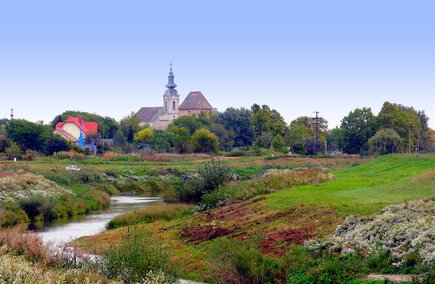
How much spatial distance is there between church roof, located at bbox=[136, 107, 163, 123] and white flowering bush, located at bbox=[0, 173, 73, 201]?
427 ft

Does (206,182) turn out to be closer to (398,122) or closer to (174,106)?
(398,122)

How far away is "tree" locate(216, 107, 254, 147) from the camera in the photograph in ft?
482

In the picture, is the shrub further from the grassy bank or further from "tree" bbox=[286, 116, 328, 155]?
"tree" bbox=[286, 116, 328, 155]

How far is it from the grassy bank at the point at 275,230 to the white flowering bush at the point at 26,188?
42.1 feet

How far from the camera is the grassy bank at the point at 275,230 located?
72.4 feet

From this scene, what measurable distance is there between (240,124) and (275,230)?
122m

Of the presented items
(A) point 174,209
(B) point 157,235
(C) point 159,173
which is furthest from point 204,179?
(C) point 159,173

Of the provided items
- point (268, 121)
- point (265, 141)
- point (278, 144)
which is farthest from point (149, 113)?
point (278, 144)

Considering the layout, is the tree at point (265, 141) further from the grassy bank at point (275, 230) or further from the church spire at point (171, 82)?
the grassy bank at point (275, 230)

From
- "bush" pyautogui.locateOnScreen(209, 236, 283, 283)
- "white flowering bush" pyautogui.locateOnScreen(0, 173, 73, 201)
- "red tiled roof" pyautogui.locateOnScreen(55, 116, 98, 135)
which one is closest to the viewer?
"bush" pyautogui.locateOnScreen(209, 236, 283, 283)

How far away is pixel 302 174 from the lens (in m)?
45.4

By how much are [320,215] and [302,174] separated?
17.7m

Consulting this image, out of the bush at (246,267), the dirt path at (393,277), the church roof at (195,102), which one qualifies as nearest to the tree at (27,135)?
the church roof at (195,102)

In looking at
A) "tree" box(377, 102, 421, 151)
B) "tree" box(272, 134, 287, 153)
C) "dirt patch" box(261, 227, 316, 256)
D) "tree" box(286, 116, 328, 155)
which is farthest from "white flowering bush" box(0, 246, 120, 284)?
"tree" box(272, 134, 287, 153)
